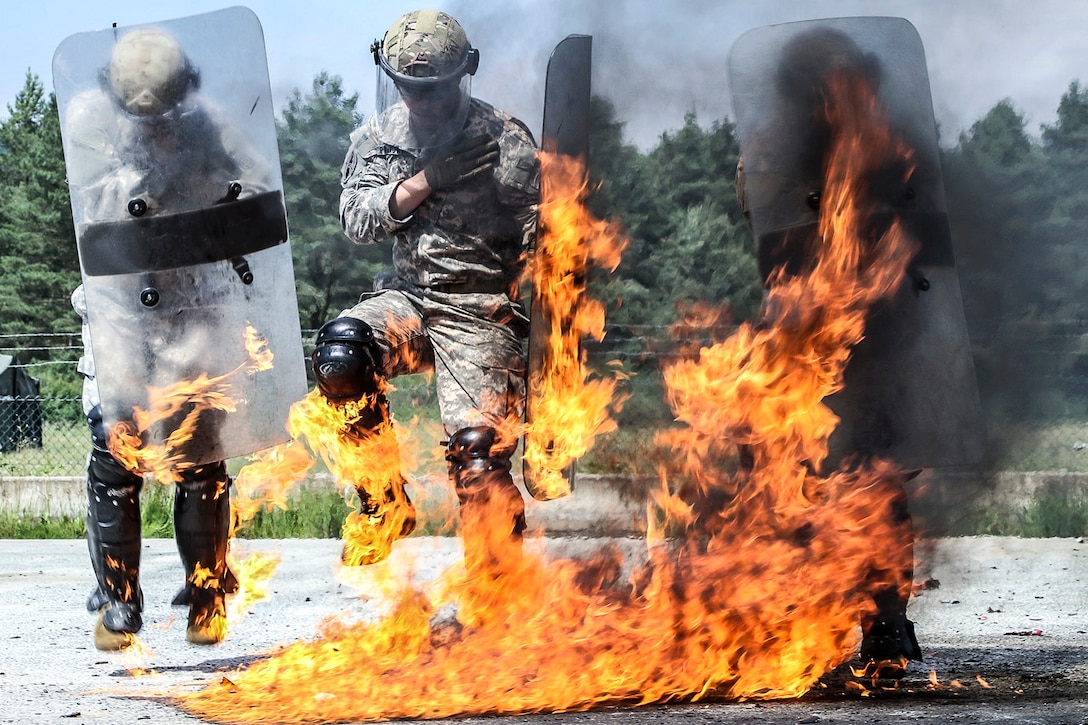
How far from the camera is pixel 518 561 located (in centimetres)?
358

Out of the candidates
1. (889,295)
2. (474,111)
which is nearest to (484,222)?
(474,111)

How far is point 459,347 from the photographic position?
3812 millimetres

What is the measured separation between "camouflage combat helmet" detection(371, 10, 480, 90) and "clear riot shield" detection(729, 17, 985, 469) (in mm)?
812

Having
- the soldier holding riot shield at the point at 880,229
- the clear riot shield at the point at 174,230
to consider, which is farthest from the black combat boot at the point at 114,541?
the soldier holding riot shield at the point at 880,229

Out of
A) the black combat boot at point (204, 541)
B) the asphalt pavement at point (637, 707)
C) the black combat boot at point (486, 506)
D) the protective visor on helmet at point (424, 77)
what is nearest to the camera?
the asphalt pavement at point (637, 707)

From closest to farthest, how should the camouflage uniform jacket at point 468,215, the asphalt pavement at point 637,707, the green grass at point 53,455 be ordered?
the asphalt pavement at point 637,707 → the camouflage uniform jacket at point 468,215 → the green grass at point 53,455

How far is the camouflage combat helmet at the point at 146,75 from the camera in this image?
12.1 feet

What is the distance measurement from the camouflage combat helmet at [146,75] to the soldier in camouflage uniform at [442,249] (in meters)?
0.59

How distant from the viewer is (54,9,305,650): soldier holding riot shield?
369cm

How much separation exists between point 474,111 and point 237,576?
6.12 feet

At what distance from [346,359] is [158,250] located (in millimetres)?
651

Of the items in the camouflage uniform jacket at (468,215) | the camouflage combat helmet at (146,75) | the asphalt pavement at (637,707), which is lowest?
the asphalt pavement at (637,707)

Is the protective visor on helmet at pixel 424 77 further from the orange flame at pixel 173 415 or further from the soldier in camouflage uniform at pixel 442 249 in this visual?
the orange flame at pixel 173 415

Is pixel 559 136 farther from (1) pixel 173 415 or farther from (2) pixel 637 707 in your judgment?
(2) pixel 637 707
